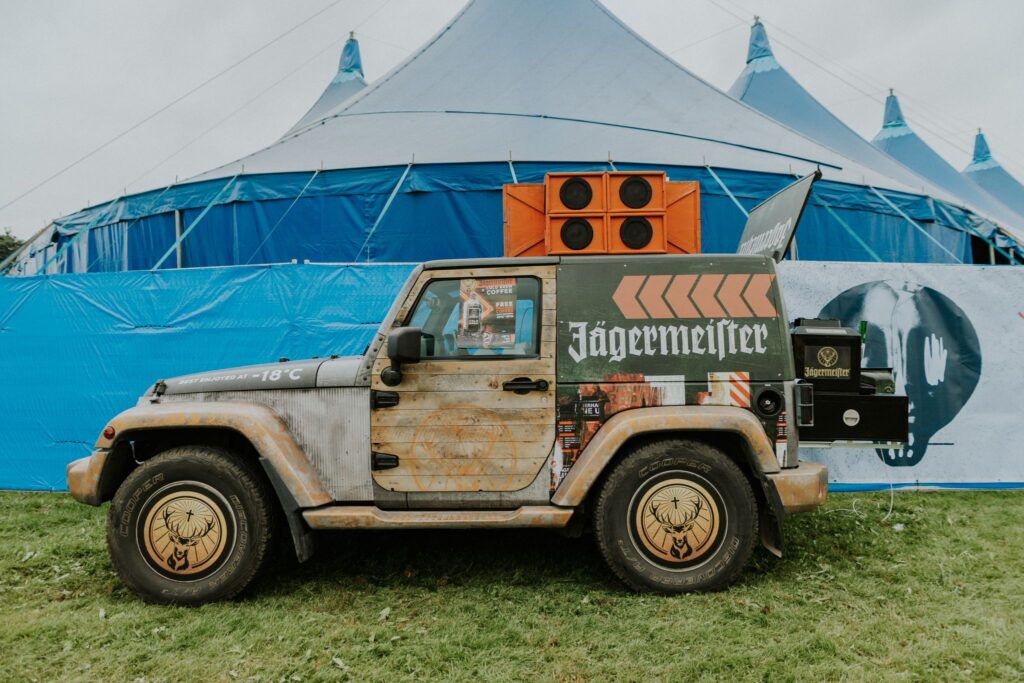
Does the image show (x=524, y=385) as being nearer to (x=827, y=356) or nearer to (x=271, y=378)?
(x=271, y=378)

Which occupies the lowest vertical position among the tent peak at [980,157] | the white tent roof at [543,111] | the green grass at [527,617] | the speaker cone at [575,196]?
the green grass at [527,617]

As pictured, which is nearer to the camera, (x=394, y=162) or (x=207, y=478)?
(x=207, y=478)

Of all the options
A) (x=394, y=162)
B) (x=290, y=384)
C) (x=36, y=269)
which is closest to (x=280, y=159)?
(x=394, y=162)

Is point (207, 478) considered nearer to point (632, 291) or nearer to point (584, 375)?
point (584, 375)

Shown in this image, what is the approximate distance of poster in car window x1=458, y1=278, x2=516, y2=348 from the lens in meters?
3.84

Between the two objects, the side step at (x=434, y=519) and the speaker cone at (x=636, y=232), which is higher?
the speaker cone at (x=636, y=232)

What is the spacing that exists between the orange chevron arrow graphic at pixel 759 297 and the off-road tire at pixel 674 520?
837mm

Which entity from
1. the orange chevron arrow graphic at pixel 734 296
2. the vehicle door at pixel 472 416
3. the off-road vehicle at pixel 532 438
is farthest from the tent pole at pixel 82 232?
the orange chevron arrow graphic at pixel 734 296

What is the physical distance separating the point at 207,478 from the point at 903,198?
1228 centimetres

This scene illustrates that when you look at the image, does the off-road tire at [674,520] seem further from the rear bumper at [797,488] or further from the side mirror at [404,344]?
the side mirror at [404,344]

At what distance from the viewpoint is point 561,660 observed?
304 cm

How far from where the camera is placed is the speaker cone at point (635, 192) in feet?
14.4

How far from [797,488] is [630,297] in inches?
55.2

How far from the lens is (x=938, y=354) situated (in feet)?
20.6
